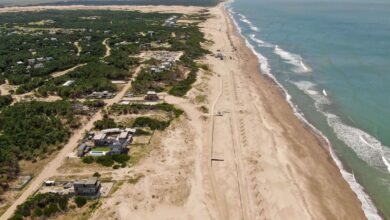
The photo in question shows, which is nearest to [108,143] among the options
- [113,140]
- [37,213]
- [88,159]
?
[113,140]

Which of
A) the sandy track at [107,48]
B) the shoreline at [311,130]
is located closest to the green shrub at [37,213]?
the shoreline at [311,130]

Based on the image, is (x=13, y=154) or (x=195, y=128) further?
(x=195, y=128)

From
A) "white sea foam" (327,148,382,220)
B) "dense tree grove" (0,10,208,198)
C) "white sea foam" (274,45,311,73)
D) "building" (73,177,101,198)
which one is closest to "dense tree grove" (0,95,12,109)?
"dense tree grove" (0,10,208,198)

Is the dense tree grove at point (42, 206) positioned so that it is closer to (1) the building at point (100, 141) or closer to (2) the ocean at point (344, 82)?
(1) the building at point (100, 141)

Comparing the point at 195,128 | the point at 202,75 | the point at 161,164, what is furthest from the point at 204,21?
the point at 161,164

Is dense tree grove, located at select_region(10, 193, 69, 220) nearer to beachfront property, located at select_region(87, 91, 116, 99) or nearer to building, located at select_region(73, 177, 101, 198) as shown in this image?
building, located at select_region(73, 177, 101, 198)

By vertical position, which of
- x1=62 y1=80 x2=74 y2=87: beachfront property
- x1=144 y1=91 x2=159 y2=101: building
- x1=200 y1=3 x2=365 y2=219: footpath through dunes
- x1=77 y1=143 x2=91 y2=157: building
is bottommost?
x1=200 y1=3 x2=365 y2=219: footpath through dunes

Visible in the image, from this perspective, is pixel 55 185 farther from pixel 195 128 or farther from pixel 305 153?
pixel 305 153
